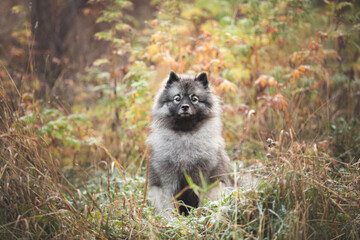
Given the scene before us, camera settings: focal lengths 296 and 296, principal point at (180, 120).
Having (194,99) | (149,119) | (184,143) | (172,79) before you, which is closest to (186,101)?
(194,99)

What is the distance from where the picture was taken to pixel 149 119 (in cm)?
554

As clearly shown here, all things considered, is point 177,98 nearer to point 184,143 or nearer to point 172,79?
point 172,79

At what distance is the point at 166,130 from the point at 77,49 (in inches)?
223

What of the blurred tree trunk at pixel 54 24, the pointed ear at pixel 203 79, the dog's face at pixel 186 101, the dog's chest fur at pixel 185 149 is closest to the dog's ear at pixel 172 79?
the dog's face at pixel 186 101

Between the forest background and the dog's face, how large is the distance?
782mm

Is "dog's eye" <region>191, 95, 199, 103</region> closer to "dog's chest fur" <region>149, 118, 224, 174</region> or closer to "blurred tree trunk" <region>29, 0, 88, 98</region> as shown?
"dog's chest fur" <region>149, 118, 224, 174</region>

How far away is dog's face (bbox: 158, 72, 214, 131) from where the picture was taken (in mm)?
3803

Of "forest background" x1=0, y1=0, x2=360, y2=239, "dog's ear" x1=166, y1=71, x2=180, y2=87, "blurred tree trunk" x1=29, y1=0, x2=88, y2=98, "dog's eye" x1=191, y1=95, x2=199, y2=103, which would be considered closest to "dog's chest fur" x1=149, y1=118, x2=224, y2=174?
"dog's eye" x1=191, y1=95, x2=199, y2=103

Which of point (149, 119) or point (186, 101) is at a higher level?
point (186, 101)

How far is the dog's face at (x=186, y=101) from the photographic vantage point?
3803 millimetres

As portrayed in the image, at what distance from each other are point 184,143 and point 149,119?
6.47 feet

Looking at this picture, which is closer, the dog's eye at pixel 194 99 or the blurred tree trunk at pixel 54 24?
the dog's eye at pixel 194 99

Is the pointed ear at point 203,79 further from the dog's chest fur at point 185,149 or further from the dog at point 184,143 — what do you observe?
the dog's chest fur at point 185,149

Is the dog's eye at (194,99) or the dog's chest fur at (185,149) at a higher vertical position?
the dog's eye at (194,99)
